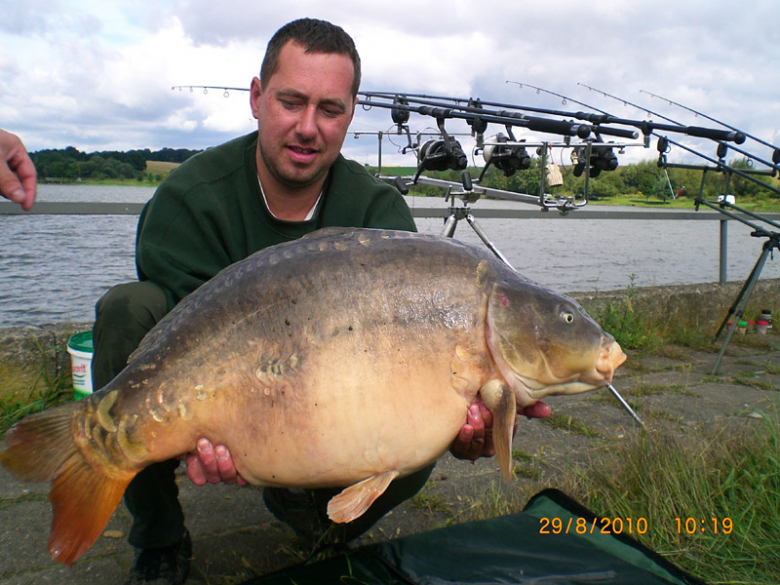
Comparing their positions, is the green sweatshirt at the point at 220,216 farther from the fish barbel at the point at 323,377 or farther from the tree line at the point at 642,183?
the tree line at the point at 642,183

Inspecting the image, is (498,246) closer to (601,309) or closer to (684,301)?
(684,301)

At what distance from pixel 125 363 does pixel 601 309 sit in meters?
3.77

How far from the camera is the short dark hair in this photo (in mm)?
2025

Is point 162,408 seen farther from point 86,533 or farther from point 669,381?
point 669,381

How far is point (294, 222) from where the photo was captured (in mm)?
2041

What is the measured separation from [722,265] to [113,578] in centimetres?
527

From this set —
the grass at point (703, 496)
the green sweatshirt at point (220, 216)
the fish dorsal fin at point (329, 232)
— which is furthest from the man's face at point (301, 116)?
the grass at point (703, 496)

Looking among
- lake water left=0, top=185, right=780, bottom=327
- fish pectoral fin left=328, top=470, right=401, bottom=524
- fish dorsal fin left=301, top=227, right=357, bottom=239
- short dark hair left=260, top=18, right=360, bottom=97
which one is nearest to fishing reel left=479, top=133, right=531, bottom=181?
lake water left=0, top=185, right=780, bottom=327

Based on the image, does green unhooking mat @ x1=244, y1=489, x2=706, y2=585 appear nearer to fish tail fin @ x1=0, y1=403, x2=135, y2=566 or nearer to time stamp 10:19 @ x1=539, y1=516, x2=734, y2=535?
time stamp 10:19 @ x1=539, y1=516, x2=734, y2=535

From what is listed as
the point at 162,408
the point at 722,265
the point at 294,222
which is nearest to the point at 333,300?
the point at 162,408

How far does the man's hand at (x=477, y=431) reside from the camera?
60.2 inches

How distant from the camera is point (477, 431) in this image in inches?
61.3

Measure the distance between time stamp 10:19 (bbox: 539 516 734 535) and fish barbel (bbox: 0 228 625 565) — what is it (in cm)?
55

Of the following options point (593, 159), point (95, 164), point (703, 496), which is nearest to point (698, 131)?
point (593, 159)
